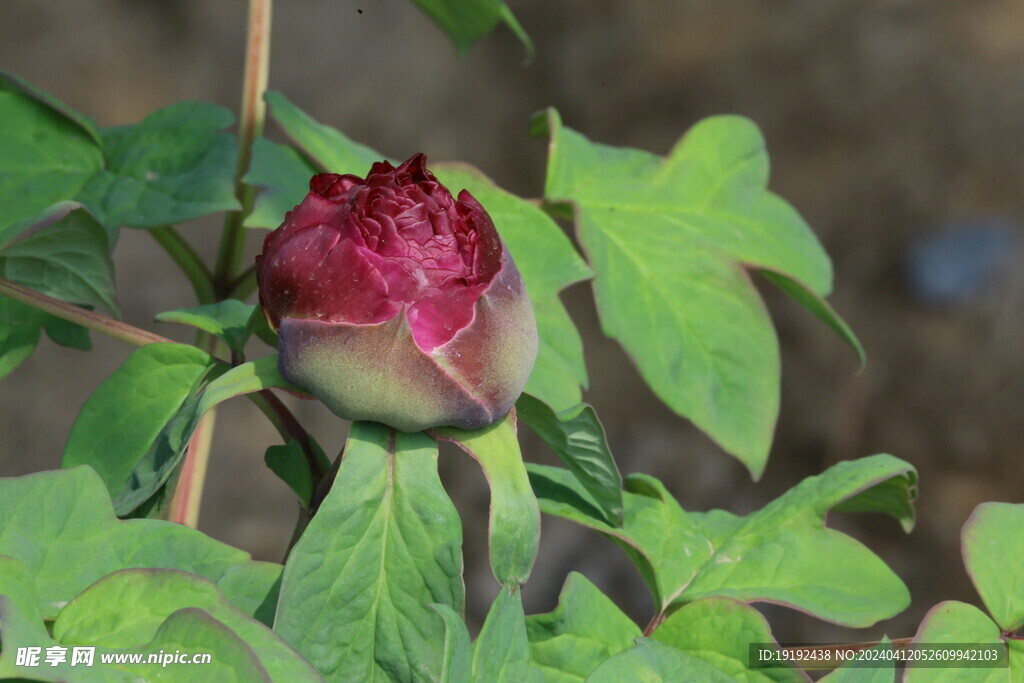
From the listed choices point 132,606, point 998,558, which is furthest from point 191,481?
point 998,558

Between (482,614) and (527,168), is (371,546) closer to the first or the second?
(482,614)

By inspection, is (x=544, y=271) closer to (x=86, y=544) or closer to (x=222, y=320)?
(x=222, y=320)

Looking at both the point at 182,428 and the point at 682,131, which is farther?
the point at 682,131

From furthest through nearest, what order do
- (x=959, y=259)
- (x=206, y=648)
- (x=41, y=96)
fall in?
(x=959, y=259) < (x=41, y=96) < (x=206, y=648)

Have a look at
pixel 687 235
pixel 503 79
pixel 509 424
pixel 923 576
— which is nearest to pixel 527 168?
pixel 503 79

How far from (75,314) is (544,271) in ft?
0.88

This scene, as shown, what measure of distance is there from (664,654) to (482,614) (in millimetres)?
1540

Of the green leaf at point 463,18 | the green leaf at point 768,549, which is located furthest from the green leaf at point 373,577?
the green leaf at point 463,18

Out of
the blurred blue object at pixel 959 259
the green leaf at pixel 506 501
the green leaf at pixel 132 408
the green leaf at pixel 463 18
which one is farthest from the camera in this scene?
the blurred blue object at pixel 959 259

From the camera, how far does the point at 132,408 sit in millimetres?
522

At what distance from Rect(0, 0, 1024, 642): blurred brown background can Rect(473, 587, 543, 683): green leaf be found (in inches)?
45.4

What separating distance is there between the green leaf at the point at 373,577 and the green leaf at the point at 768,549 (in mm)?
127

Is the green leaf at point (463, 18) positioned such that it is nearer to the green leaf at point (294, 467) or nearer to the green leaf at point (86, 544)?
the green leaf at point (294, 467)

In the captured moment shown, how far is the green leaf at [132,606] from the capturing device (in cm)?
38
